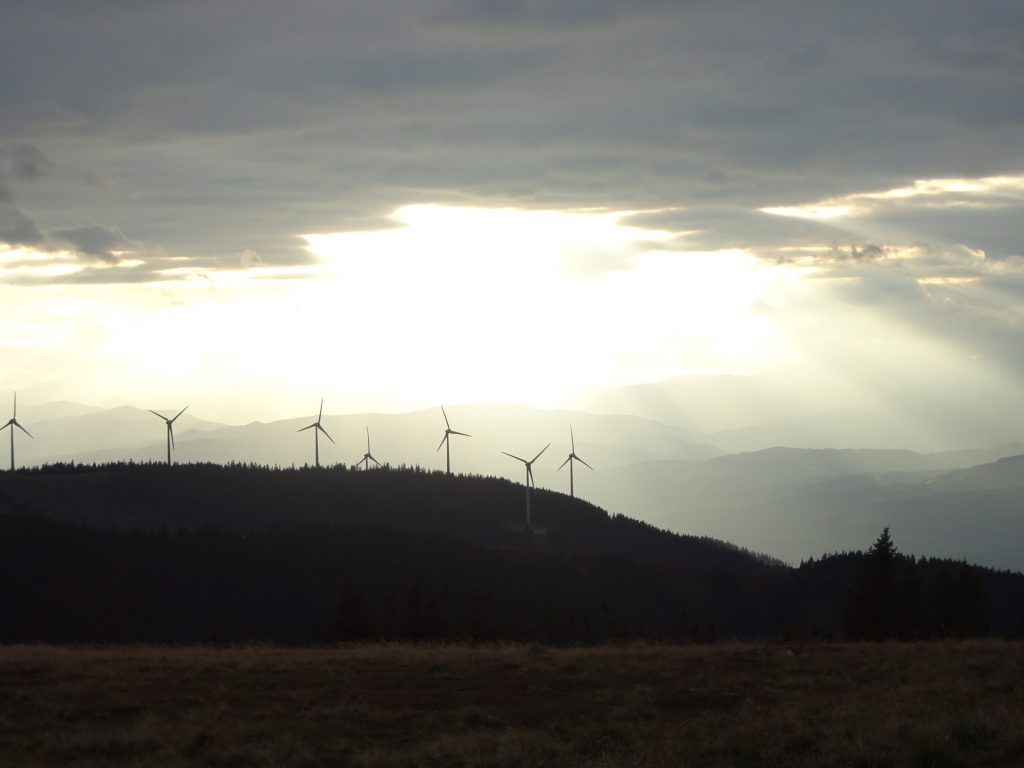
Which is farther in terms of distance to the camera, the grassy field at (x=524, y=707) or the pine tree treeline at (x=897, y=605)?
the pine tree treeline at (x=897, y=605)

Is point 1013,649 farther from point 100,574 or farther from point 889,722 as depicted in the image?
point 100,574

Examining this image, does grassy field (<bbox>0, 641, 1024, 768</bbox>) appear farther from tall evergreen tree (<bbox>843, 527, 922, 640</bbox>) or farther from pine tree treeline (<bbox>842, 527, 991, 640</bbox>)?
tall evergreen tree (<bbox>843, 527, 922, 640</bbox>)

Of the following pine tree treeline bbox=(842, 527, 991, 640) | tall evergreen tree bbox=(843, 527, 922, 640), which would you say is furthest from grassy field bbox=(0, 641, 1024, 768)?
tall evergreen tree bbox=(843, 527, 922, 640)

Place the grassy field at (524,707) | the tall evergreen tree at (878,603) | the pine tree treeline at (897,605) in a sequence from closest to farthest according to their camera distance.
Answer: the grassy field at (524,707) < the pine tree treeline at (897,605) < the tall evergreen tree at (878,603)

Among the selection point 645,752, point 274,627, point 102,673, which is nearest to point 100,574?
point 274,627

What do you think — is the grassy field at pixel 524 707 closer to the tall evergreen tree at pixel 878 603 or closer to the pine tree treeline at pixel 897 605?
the pine tree treeline at pixel 897 605

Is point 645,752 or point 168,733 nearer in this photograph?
point 645,752

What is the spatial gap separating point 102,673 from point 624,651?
1772 cm

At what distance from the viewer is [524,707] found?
94.0 feet

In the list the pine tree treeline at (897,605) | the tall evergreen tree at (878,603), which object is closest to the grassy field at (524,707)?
the pine tree treeline at (897,605)

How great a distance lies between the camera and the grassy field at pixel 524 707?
869 inches

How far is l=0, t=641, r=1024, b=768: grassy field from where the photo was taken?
2208 cm

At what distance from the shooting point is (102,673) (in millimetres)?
35125

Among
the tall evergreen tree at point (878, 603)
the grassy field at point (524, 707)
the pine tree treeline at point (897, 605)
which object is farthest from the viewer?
the tall evergreen tree at point (878, 603)
